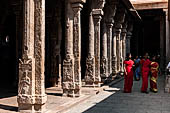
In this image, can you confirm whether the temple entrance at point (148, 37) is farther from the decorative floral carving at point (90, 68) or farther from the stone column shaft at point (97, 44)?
the decorative floral carving at point (90, 68)

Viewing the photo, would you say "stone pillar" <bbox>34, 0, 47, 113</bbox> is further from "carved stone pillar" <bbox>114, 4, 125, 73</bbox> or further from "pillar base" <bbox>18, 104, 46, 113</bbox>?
"carved stone pillar" <bbox>114, 4, 125, 73</bbox>

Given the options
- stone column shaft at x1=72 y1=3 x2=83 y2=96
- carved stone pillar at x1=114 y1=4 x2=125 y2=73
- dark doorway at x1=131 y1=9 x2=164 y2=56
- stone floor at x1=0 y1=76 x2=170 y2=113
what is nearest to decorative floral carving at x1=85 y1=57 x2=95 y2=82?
stone floor at x1=0 y1=76 x2=170 y2=113

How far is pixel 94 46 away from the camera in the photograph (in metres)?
10.0

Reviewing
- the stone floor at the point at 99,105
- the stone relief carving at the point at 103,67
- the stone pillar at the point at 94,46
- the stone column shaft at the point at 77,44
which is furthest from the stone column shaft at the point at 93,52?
the stone relief carving at the point at 103,67

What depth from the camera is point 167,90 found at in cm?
985

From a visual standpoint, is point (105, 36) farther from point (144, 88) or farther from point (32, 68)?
point (32, 68)

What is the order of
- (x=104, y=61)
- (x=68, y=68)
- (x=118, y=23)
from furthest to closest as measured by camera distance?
1. (x=118, y=23)
2. (x=104, y=61)
3. (x=68, y=68)

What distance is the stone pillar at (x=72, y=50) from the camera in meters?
7.87

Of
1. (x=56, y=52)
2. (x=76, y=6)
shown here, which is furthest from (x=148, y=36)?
(x=76, y=6)

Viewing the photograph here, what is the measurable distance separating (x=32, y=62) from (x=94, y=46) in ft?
15.7

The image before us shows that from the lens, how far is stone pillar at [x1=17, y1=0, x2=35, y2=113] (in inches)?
219

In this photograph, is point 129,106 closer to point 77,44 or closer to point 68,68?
point 68,68

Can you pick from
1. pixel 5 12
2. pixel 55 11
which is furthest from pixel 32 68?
pixel 5 12

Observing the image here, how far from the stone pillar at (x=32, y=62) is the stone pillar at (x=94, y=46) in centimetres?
418
